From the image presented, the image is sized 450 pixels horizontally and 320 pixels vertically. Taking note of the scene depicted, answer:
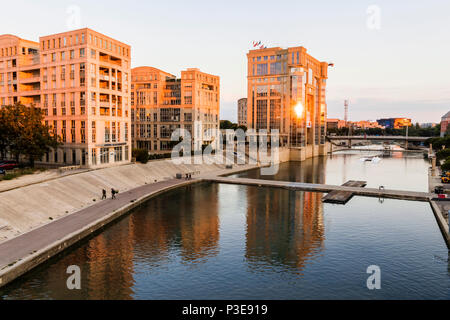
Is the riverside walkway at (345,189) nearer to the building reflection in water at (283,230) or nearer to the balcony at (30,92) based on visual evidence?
the building reflection in water at (283,230)

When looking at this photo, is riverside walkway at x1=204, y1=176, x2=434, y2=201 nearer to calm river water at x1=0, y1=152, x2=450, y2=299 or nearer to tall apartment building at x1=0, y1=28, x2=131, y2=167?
calm river water at x1=0, y1=152, x2=450, y2=299

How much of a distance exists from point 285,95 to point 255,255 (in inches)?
4506

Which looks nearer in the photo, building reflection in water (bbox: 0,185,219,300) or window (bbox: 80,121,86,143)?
building reflection in water (bbox: 0,185,219,300)

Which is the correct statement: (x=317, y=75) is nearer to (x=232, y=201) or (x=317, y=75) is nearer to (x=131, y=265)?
(x=232, y=201)

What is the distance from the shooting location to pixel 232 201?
183 ft

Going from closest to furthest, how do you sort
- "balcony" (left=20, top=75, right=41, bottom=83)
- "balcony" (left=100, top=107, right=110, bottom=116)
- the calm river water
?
1. the calm river water
2. "balcony" (left=100, top=107, right=110, bottom=116)
3. "balcony" (left=20, top=75, right=41, bottom=83)

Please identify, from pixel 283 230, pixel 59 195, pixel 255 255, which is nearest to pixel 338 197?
pixel 283 230

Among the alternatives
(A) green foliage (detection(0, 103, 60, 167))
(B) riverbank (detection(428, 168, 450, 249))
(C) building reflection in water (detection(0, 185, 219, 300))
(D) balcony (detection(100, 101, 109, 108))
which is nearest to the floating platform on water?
(B) riverbank (detection(428, 168, 450, 249))

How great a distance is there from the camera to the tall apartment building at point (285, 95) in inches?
5315

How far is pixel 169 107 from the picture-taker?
126 m

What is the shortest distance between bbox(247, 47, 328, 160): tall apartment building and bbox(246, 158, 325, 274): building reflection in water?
75.4 metres

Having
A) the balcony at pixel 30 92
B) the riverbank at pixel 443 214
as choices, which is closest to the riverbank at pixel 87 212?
the balcony at pixel 30 92

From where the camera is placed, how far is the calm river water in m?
24.9
